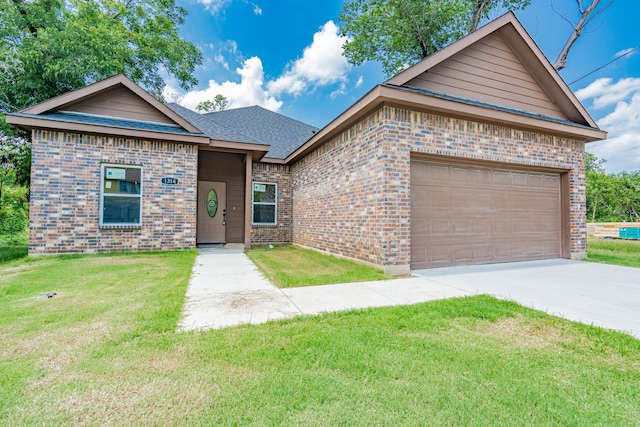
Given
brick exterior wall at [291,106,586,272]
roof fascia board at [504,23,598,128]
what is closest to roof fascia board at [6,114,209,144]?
brick exterior wall at [291,106,586,272]

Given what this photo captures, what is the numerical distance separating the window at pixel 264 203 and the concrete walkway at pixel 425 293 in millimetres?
4657

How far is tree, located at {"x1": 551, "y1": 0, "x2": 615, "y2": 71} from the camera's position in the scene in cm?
1121

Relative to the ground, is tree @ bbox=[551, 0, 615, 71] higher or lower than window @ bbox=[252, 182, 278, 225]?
higher

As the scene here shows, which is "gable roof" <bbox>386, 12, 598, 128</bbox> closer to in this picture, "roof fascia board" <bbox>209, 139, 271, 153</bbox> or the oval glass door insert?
"roof fascia board" <bbox>209, 139, 271, 153</bbox>

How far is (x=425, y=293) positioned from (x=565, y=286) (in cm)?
239

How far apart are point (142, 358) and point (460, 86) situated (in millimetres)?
7493

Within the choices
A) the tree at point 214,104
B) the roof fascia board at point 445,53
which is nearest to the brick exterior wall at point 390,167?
the roof fascia board at point 445,53

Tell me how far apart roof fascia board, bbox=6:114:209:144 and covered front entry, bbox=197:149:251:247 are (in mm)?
2312

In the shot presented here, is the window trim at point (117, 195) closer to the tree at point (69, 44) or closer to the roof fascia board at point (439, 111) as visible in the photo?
the tree at point (69, 44)

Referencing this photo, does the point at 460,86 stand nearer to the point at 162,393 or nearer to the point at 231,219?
the point at 162,393

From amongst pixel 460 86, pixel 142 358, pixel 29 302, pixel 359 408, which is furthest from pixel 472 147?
pixel 29 302

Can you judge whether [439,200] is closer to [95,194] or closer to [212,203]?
[212,203]

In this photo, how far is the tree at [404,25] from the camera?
1309 centimetres

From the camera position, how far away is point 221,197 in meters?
10.6
